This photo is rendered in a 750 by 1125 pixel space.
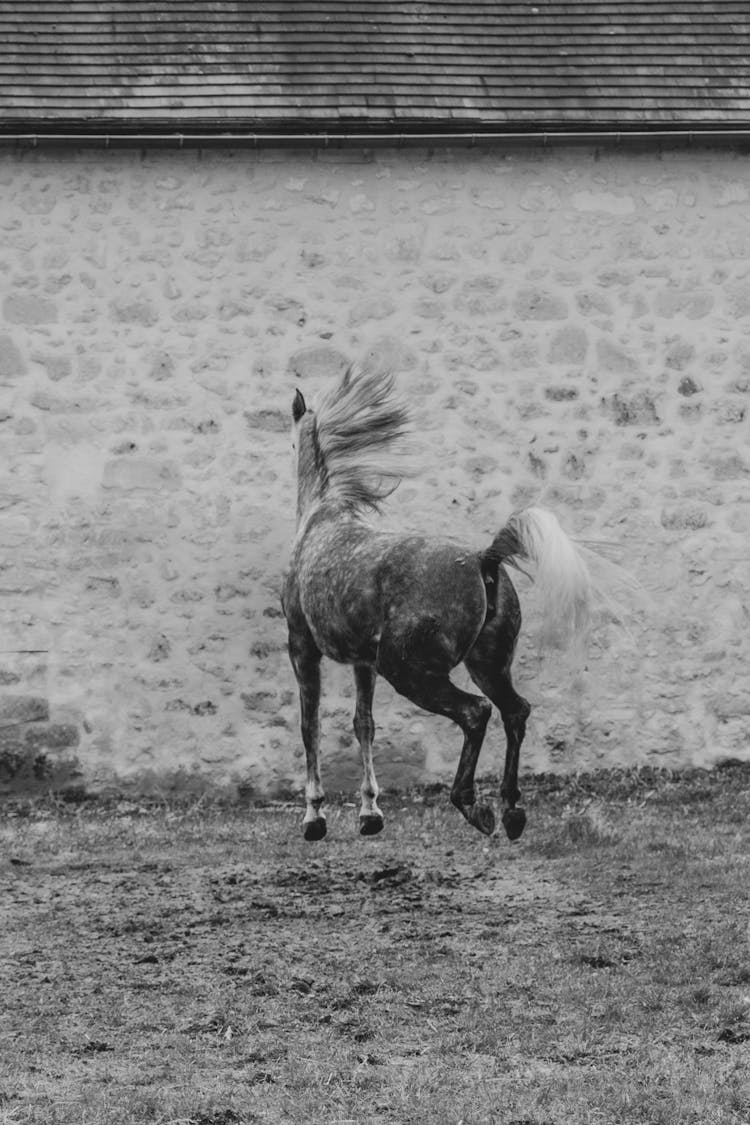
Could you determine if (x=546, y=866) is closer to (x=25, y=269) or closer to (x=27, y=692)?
(x=27, y=692)

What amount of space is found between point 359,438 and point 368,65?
4.81 meters

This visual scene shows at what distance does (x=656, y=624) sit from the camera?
10742 millimetres

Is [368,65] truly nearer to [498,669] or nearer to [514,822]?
[498,669]

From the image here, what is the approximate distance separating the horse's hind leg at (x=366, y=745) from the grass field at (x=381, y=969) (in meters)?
0.62

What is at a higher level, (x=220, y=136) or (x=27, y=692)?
(x=220, y=136)

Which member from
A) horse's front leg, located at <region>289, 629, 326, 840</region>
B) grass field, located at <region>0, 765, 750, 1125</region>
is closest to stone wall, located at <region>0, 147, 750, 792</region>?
grass field, located at <region>0, 765, 750, 1125</region>

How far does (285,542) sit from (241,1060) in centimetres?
550

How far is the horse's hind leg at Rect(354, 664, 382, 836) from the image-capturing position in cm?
623

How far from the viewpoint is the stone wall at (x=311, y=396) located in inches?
412

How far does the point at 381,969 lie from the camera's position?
20.9 feet

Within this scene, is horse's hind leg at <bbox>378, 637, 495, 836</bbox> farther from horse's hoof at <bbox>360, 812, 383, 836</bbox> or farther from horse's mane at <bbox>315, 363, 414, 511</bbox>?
horse's mane at <bbox>315, 363, 414, 511</bbox>

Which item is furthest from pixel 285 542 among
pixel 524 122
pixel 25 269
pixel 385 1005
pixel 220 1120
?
pixel 220 1120

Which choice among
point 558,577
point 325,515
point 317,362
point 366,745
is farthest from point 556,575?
point 317,362

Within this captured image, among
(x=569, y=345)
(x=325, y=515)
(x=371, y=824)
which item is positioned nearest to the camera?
(x=371, y=824)
